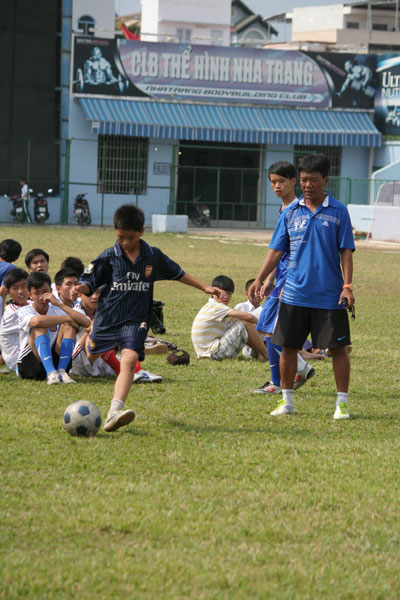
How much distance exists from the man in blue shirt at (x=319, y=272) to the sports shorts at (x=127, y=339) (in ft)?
3.58

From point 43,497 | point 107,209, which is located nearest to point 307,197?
point 43,497

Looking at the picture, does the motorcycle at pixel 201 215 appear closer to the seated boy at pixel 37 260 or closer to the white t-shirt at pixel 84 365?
the seated boy at pixel 37 260

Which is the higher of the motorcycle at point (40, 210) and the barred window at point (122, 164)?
the barred window at point (122, 164)

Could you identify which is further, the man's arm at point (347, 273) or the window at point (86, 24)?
the window at point (86, 24)

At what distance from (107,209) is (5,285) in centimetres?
2781

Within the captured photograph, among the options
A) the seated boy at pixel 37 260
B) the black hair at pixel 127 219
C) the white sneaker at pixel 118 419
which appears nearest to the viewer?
the white sneaker at pixel 118 419

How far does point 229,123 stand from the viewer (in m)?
36.6

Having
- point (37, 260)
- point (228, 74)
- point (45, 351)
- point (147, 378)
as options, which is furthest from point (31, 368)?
point (228, 74)

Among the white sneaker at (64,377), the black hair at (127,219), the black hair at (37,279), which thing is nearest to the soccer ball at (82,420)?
the black hair at (127,219)

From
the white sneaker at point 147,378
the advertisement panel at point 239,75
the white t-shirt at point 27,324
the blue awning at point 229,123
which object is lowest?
the white sneaker at point 147,378

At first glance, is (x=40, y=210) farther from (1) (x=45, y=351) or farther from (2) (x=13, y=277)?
(1) (x=45, y=351)

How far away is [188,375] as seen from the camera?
27.8 ft

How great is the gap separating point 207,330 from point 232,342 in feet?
0.93

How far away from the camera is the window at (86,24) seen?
35956 mm
